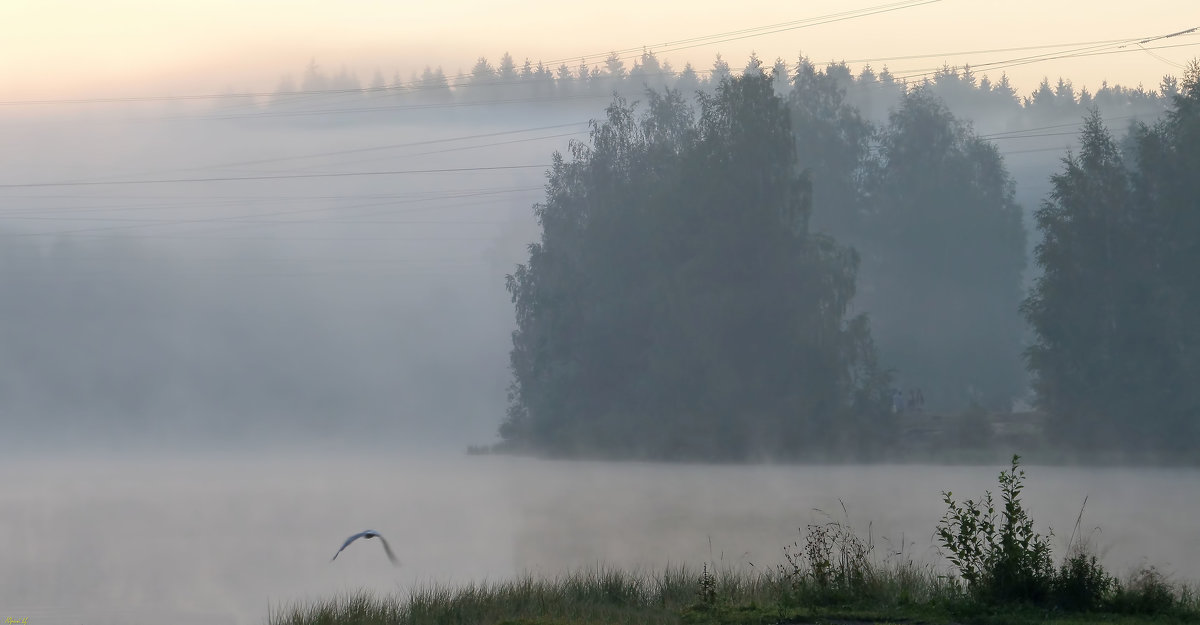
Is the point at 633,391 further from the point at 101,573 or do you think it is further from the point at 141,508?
the point at 101,573

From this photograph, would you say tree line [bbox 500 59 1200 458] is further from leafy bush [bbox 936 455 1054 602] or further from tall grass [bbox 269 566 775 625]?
leafy bush [bbox 936 455 1054 602]

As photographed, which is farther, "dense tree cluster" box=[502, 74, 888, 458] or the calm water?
"dense tree cluster" box=[502, 74, 888, 458]

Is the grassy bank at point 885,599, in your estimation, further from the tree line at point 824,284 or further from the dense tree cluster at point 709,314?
the dense tree cluster at point 709,314

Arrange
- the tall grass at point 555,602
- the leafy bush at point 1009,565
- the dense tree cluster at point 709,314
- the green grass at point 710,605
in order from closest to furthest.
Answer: the green grass at point 710,605
the leafy bush at point 1009,565
the tall grass at point 555,602
the dense tree cluster at point 709,314

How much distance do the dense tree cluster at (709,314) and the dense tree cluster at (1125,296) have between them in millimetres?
9639

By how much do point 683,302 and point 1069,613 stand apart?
55.2 metres

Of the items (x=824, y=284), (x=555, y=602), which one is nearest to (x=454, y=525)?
(x=555, y=602)

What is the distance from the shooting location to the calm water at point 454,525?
2466 centimetres

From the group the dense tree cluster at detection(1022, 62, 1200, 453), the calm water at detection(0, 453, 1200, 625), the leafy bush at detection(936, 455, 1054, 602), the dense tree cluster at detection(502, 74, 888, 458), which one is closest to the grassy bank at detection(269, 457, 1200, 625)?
the leafy bush at detection(936, 455, 1054, 602)

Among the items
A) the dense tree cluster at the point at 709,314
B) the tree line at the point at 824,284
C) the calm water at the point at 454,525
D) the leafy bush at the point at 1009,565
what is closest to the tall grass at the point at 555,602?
the leafy bush at the point at 1009,565

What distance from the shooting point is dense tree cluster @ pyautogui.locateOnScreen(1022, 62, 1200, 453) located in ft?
198

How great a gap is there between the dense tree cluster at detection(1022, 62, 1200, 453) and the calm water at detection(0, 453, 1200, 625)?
4.75 metres

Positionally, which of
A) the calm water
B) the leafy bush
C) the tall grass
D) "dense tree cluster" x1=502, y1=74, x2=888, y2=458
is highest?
"dense tree cluster" x1=502, y1=74, x2=888, y2=458

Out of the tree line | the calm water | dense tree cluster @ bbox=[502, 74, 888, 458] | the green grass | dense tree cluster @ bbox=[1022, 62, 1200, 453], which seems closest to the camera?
the green grass
